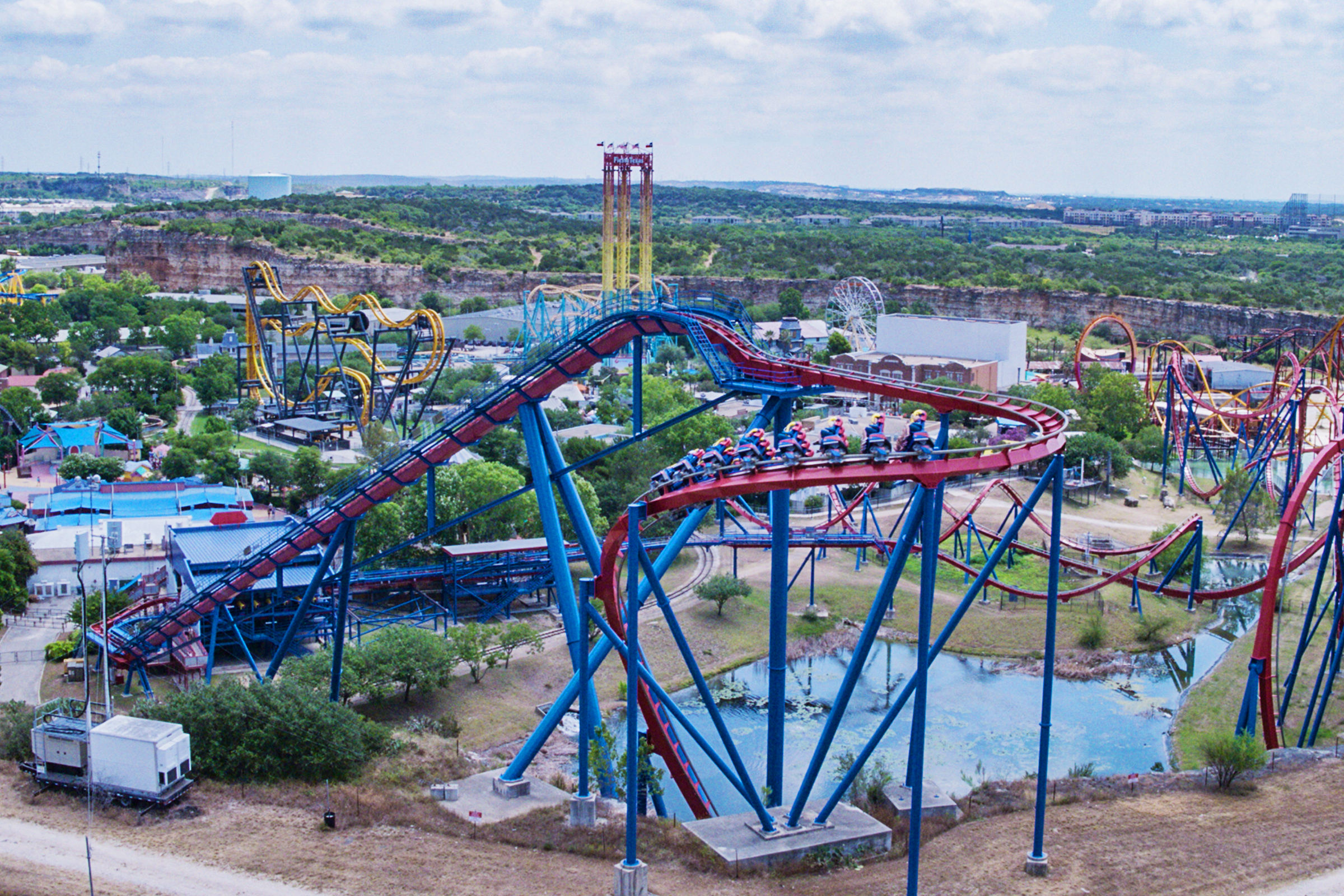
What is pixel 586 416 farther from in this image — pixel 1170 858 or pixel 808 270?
pixel 808 270

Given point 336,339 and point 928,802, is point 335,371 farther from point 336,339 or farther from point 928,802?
point 928,802

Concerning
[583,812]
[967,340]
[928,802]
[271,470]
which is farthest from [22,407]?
[928,802]

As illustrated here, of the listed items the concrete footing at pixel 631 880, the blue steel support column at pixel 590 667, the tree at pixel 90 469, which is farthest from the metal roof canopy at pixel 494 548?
the concrete footing at pixel 631 880

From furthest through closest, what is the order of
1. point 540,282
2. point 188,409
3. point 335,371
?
point 540,282
point 188,409
point 335,371

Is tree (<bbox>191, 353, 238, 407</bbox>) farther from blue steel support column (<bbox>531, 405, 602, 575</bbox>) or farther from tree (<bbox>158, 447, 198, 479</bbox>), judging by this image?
blue steel support column (<bbox>531, 405, 602, 575</bbox>)

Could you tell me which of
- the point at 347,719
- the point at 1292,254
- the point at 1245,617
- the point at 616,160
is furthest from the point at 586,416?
the point at 1292,254

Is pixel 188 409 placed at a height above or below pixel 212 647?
above
